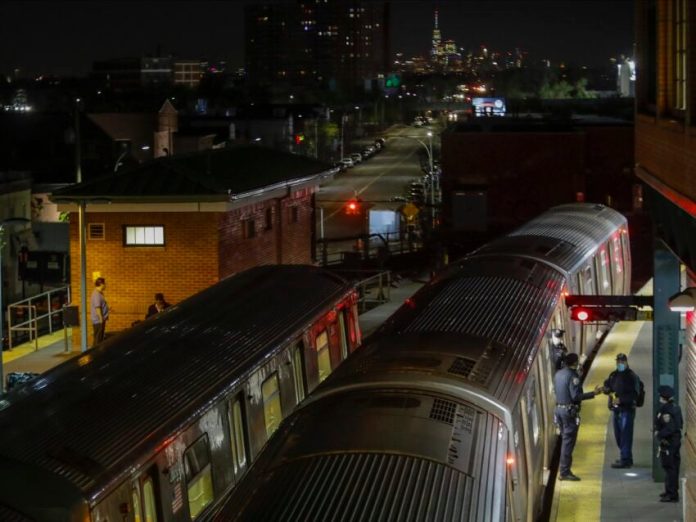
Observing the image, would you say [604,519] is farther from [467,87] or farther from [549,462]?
[467,87]

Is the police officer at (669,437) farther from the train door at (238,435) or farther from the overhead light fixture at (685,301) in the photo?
the train door at (238,435)

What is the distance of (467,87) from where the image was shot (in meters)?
Answer: 174

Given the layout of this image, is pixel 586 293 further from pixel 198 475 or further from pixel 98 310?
pixel 198 475

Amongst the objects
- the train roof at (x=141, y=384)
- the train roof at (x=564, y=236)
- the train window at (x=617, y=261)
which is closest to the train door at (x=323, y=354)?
the train roof at (x=141, y=384)

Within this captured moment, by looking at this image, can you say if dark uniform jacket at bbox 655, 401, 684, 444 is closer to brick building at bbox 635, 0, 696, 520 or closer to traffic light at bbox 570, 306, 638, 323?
brick building at bbox 635, 0, 696, 520

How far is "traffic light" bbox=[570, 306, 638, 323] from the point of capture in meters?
13.7

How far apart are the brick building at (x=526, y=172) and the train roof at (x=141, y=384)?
38.3 meters

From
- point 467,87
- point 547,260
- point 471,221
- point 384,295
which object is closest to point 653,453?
point 547,260

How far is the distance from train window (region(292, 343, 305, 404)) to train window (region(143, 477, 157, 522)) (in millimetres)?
4462

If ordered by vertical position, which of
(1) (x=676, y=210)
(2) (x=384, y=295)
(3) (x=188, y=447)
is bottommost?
(2) (x=384, y=295)

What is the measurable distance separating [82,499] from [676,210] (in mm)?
6544

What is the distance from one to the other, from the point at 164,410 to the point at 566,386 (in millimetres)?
5346

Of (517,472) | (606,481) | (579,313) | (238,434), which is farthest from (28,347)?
(517,472)

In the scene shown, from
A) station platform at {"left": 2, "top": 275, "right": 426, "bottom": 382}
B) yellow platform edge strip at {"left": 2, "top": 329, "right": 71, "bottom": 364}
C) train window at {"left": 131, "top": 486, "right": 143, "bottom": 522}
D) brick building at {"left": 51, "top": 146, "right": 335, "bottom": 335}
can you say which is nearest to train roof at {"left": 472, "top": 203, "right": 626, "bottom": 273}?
brick building at {"left": 51, "top": 146, "right": 335, "bottom": 335}
